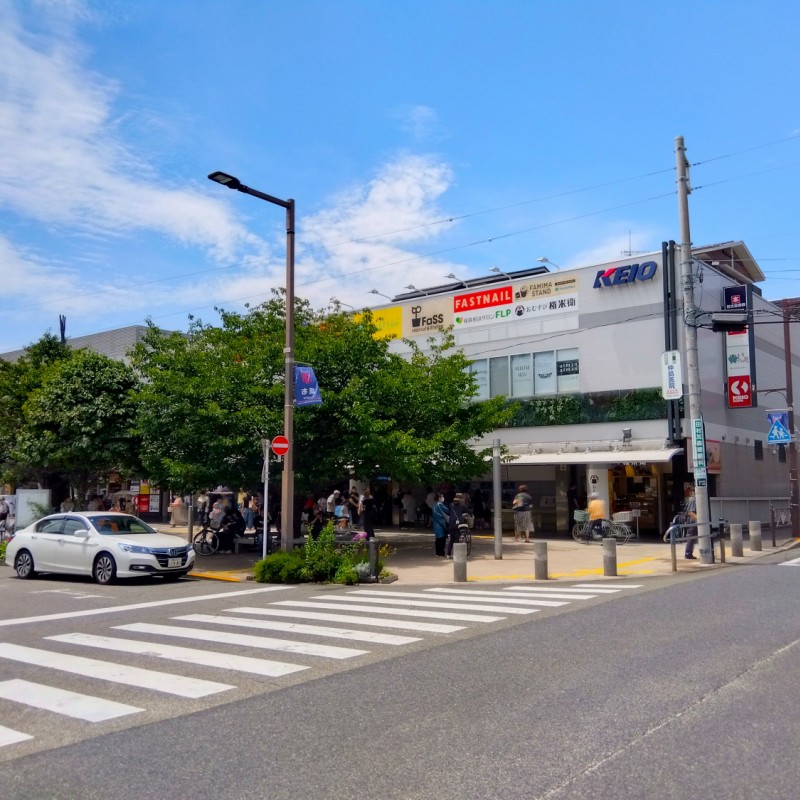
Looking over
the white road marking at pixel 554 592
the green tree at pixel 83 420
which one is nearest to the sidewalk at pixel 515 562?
the white road marking at pixel 554 592

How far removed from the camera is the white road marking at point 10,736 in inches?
221

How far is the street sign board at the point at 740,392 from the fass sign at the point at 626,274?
469cm

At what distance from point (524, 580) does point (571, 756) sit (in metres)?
11.1

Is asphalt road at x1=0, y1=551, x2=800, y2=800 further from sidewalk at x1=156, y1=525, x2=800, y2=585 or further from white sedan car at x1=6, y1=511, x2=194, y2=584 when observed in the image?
sidewalk at x1=156, y1=525, x2=800, y2=585

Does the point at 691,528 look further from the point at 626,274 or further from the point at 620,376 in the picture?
the point at 626,274

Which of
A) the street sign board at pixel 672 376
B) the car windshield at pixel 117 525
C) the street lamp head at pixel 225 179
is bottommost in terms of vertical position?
the car windshield at pixel 117 525

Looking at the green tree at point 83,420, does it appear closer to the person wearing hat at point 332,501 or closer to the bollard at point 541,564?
the person wearing hat at point 332,501

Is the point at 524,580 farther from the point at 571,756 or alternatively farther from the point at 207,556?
the point at 571,756

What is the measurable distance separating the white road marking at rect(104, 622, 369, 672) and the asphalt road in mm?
224

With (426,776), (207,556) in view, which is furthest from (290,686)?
(207,556)

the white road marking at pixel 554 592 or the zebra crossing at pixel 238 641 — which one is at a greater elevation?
the zebra crossing at pixel 238 641

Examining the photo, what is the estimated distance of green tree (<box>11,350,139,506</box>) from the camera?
24172 mm

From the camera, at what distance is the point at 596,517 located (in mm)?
22875

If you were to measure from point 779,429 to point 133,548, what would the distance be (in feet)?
58.3
